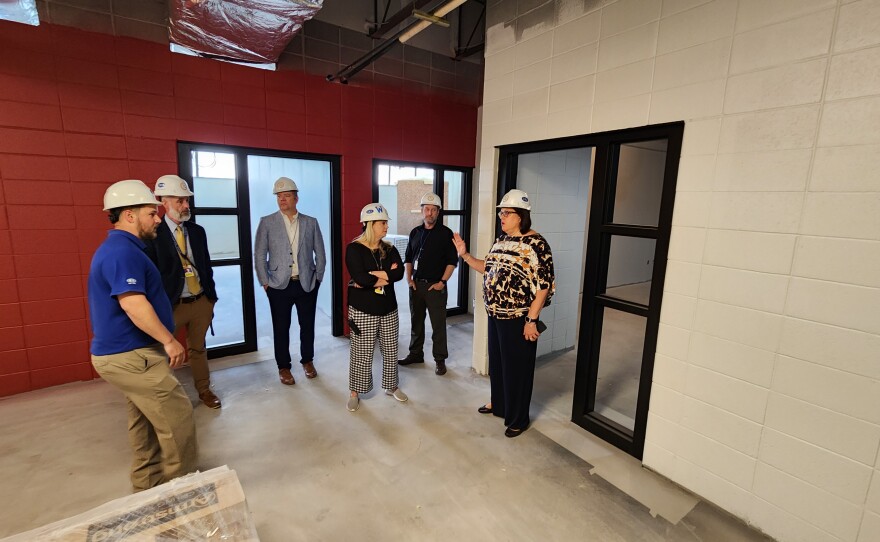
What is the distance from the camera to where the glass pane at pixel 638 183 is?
6.59m

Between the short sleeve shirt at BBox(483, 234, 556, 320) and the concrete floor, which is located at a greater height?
the short sleeve shirt at BBox(483, 234, 556, 320)

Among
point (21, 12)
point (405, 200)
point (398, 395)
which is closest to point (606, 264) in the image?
point (398, 395)

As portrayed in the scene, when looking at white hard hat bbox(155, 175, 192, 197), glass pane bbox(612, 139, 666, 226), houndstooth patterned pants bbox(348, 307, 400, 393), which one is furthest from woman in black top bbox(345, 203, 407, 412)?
glass pane bbox(612, 139, 666, 226)

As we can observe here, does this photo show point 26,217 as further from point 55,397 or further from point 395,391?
point 395,391

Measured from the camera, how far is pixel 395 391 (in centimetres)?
319

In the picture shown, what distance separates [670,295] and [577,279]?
6.16 feet

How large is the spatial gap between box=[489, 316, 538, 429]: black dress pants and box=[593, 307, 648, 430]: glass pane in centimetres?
66

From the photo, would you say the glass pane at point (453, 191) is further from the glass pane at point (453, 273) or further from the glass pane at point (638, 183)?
the glass pane at point (638, 183)

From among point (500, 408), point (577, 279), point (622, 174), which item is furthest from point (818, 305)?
point (622, 174)

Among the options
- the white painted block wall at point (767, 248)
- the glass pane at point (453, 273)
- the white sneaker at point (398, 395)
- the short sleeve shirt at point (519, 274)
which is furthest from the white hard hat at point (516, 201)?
the glass pane at point (453, 273)

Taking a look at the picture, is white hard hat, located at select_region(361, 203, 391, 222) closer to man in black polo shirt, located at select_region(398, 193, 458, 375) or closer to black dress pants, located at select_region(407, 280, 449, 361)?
man in black polo shirt, located at select_region(398, 193, 458, 375)

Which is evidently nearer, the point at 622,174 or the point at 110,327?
the point at 110,327

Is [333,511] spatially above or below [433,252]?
below

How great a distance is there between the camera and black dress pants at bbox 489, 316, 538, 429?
2625mm
